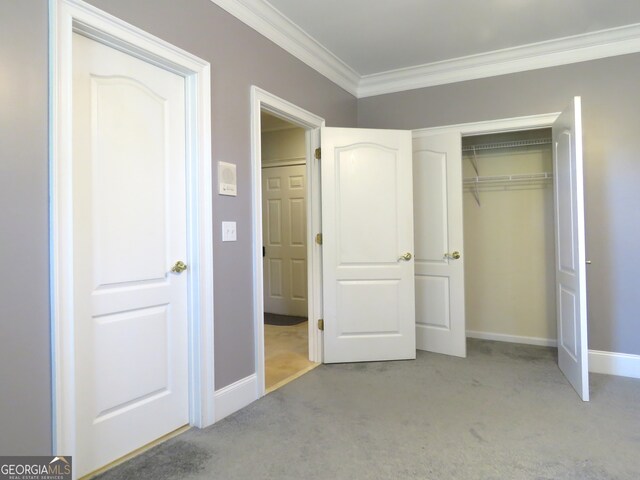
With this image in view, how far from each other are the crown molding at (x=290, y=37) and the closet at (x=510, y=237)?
1.50 metres

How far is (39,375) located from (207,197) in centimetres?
114

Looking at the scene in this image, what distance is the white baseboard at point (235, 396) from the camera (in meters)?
2.41

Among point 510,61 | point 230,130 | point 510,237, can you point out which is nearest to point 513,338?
point 510,237

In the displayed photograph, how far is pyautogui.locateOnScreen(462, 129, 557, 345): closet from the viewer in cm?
399

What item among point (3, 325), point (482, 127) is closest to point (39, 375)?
point (3, 325)

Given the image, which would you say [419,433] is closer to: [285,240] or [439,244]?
[439,244]

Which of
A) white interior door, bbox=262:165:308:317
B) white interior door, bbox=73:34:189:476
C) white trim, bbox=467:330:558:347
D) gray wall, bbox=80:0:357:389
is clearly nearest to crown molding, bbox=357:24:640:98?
gray wall, bbox=80:0:357:389

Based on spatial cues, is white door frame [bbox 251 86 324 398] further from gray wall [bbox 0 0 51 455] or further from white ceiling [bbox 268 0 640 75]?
gray wall [bbox 0 0 51 455]

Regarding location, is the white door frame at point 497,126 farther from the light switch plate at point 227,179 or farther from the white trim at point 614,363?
the light switch plate at point 227,179

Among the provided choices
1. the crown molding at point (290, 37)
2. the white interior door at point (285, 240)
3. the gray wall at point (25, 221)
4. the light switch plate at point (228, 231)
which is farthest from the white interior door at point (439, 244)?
the gray wall at point (25, 221)

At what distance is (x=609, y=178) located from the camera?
3166 mm

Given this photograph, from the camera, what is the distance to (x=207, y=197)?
2.32 meters

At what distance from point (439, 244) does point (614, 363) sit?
157 centimetres

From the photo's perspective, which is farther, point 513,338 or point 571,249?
point 513,338
